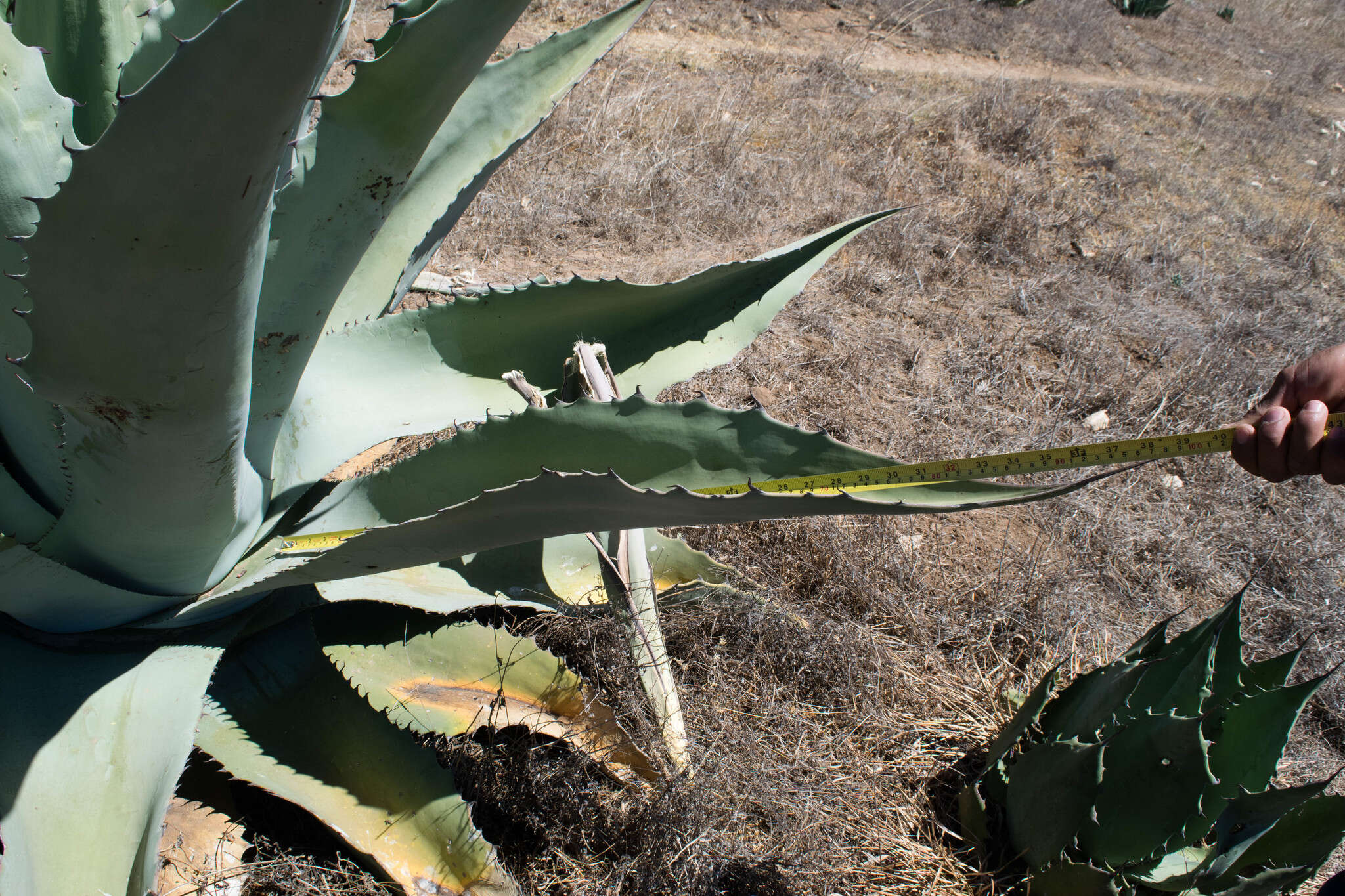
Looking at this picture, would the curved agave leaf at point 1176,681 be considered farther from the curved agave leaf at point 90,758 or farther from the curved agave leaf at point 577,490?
the curved agave leaf at point 90,758

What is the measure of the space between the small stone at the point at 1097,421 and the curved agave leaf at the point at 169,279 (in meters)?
2.64

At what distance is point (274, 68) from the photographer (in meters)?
0.65

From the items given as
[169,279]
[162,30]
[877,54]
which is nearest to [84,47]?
[162,30]

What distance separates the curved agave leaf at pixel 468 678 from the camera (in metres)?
1.46

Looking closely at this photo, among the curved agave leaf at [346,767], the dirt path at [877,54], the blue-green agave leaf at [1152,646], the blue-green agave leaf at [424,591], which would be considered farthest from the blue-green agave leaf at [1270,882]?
the dirt path at [877,54]

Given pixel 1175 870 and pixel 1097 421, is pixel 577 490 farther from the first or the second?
pixel 1097 421

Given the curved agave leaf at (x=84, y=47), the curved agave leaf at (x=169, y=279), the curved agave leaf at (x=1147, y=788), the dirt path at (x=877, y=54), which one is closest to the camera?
the curved agave leaf at (x=169, y=279)

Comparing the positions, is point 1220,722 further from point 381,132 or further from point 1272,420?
point 381,132

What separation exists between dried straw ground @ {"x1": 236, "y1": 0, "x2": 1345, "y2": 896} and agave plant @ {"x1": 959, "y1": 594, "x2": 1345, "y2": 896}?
25 centimetres

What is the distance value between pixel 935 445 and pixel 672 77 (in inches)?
125

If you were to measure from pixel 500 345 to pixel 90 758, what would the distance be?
35.1 inches

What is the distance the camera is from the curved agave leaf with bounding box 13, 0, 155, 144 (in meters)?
1.01

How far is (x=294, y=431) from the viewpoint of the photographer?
54.6 inches

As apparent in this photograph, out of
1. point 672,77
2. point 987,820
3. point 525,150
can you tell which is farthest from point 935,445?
point 672,77
